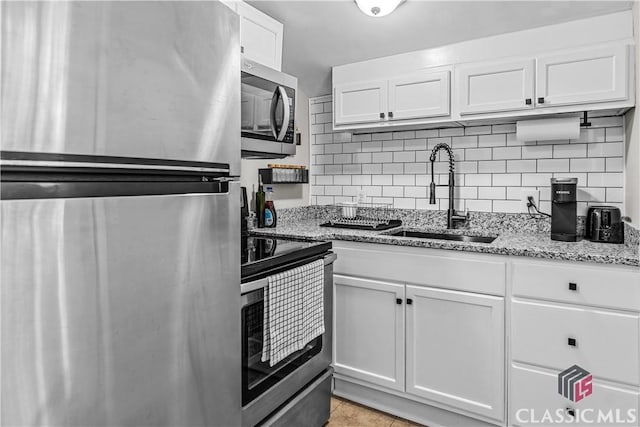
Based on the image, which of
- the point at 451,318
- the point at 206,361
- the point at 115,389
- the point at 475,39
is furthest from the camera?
the point at 475,39

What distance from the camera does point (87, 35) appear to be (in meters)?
0.75

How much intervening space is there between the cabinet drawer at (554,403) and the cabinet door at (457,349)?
0.07 metres

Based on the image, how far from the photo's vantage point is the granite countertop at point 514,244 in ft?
5.49

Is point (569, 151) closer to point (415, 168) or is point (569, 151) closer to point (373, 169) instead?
point (415, 168)

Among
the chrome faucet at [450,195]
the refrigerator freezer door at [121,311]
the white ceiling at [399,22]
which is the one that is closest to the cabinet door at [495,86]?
the white ceiling at [399,22]

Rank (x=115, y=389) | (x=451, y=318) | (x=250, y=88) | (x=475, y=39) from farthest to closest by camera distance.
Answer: (x=475, y=39) < (x=451, y=318) < (x=250, y=88) < (x=115, y=389)

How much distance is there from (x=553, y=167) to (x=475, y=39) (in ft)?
2.91

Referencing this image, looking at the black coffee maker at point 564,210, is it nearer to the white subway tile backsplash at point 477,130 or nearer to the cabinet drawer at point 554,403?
the white subway tile backsplash at point 477,130

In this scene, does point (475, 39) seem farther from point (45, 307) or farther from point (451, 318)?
point (45, 307)

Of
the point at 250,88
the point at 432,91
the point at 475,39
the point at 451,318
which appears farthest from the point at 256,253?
the point at 475,39

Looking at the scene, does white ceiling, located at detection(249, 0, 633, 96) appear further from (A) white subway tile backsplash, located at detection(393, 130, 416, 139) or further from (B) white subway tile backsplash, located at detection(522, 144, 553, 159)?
(B) white subway tile backsplash, located at detection(522, 144, 553, 159)

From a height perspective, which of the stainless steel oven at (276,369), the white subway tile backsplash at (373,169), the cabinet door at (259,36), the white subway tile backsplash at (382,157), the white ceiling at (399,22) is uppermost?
the white ceiling at (399,22)

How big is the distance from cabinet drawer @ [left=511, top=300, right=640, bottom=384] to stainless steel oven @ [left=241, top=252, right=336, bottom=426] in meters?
0.90

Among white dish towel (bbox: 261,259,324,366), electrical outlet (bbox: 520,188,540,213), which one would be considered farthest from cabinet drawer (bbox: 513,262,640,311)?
white dish towel (bbox: 261,259,324,366)
